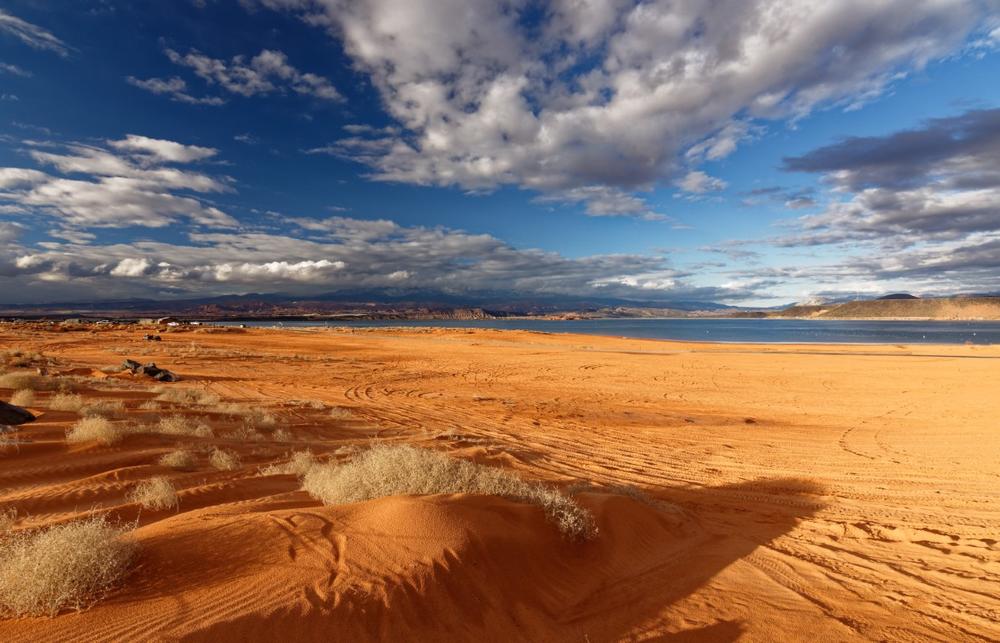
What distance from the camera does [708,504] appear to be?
759cm

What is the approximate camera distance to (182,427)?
10.6 meters

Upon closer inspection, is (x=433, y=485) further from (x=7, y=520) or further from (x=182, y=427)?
(x=182, y=427)

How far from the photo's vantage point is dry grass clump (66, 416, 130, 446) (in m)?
8.91

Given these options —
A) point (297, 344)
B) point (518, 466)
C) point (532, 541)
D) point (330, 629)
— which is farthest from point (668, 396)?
point (297, 344)

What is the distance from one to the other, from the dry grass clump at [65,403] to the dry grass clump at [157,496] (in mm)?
7351

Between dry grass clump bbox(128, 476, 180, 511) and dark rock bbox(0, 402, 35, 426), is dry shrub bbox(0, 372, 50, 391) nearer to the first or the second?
dark rock bbox(0, 402, 35, 426)

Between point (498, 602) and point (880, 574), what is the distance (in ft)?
14.0

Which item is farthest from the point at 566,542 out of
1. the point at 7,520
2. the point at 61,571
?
the point at 7,520

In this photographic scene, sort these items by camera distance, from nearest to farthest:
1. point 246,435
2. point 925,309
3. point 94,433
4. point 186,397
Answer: point 94,433
point 246,435
point 186,397
point 925,309

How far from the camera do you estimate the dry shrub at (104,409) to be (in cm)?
1113

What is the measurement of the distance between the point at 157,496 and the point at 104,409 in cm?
752

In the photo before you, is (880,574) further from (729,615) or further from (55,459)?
(55,459)

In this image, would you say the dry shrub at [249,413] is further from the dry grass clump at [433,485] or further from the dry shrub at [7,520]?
the dry grass clump at [433,485]

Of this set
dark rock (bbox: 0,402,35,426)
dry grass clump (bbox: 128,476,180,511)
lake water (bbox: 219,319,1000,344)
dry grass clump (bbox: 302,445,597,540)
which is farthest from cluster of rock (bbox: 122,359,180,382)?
lake water (bbox: 219,319,1000,344)
